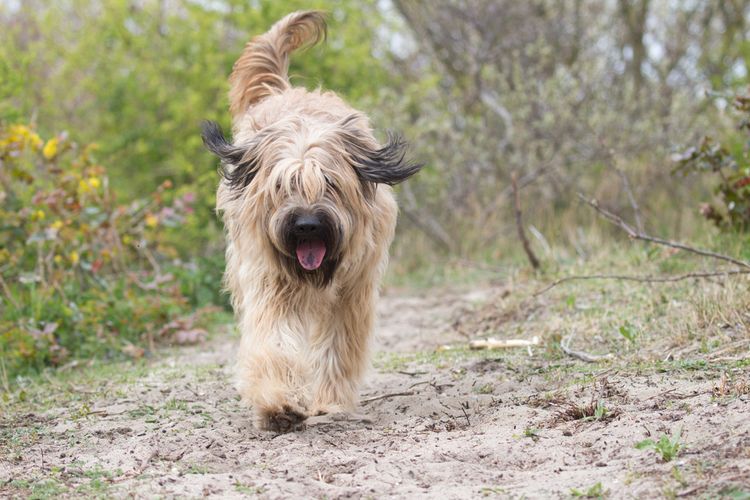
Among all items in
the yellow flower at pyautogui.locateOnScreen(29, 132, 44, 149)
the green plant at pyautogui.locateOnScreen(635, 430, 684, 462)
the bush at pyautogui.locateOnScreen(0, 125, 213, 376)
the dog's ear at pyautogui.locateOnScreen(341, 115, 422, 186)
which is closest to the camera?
the green plant at pyautogui.locateOnScreen(635, 430, 684, 462)

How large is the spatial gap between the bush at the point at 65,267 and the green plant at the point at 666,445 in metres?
4.19

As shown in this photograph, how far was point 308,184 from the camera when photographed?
14.4 feet

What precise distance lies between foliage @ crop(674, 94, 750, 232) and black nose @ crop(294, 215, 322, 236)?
3.15m

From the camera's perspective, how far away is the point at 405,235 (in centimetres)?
1145

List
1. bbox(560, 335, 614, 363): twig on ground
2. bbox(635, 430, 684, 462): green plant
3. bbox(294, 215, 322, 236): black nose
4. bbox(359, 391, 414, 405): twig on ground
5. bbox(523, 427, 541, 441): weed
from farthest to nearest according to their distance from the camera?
1. bbox(560, 335, 614, 363): twig on ground
2. bbox(359, 391, 414, 405): twig on ground
3. bbox(294, 215, 322, 236): black nose
4. bbox(523, 427, 541, 441): weed
5. bbox(635, 430, 684, 462): green plant

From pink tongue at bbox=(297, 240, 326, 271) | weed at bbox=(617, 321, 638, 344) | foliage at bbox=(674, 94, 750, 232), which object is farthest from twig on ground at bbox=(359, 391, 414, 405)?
foliage at bbox=(674, 94, 750, 232)

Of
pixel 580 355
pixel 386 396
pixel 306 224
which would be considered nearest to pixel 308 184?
pixel 306 224

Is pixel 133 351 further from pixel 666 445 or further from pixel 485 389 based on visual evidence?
pixel 666 445

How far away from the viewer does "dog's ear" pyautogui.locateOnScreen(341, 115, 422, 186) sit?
15.3ft

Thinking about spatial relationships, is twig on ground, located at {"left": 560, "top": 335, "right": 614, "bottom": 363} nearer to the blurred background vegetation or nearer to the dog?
the dog

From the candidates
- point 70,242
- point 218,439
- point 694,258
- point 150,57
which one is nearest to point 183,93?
point 150,57

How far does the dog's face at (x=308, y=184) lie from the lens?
4395 mm

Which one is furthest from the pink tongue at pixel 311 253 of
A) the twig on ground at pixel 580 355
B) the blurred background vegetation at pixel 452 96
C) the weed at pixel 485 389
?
the blurred background vegetation at pixel 452 96

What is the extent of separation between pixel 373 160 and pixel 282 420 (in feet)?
4.61
